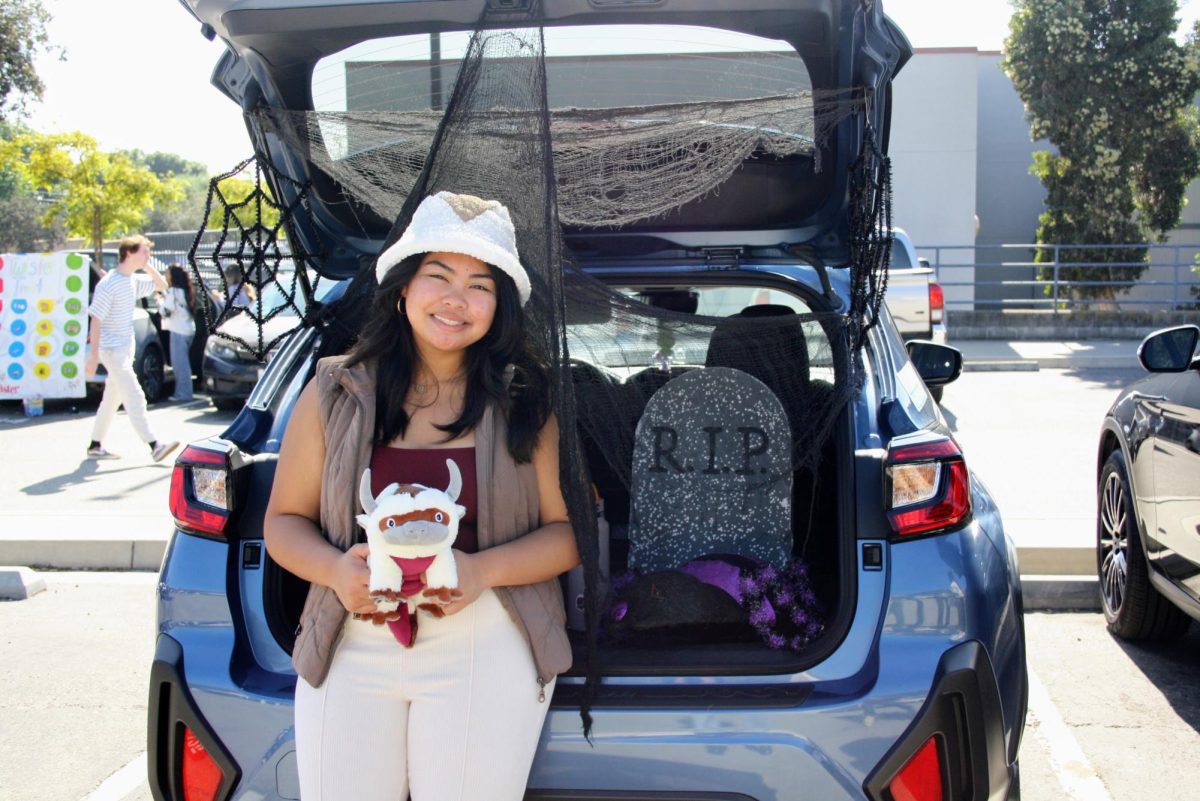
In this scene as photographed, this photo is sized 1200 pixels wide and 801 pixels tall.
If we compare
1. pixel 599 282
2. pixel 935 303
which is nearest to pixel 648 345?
pixel 599 282

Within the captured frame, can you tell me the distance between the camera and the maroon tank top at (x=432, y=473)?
→ 2.36 m

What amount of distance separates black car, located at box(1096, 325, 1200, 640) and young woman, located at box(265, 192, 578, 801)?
2.73 m

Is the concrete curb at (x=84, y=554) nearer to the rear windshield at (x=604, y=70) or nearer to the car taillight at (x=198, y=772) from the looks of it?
the car taillight at (x=198, y=772)

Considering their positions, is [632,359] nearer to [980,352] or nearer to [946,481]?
[946,481]

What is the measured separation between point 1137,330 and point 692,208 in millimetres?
17206

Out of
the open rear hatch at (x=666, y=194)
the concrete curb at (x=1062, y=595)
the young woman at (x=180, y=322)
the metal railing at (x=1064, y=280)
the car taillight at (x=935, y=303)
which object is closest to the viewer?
the open rear hatch at (x=666, y=194)

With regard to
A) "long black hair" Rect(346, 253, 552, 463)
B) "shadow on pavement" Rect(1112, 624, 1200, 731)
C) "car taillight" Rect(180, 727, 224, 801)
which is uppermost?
"long black hair" Rect(346, 253, 552, 463)

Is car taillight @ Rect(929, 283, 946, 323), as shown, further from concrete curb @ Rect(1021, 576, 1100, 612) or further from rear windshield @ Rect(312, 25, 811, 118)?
rear windshield @ Rect(312, 25, 811, 118)

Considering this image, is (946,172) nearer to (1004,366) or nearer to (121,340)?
(1004,366)

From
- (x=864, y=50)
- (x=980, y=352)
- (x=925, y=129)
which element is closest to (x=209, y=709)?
(x=864, y=50)

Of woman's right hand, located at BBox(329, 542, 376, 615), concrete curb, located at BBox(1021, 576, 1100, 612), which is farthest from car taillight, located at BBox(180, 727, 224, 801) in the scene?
concrete curb, located at BBox(1021, 576, 1100, 612)

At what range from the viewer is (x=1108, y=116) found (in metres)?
18.9

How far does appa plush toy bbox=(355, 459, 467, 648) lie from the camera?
2.09 meters

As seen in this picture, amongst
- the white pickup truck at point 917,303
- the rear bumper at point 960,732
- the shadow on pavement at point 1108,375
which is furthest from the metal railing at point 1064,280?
the rear bumper at point 960,732
